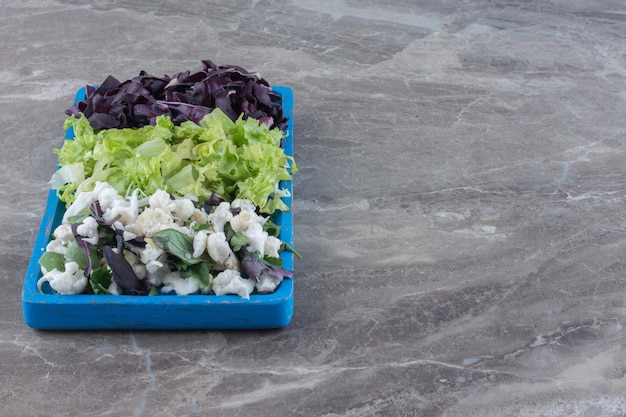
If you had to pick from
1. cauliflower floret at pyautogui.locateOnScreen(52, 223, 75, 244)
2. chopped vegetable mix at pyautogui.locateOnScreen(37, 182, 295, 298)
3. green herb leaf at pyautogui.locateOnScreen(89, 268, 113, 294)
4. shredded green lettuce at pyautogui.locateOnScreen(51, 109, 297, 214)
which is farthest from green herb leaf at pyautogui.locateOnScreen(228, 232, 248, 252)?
cauliflower floret at pyautogui.locateOnScreen(52, 223, 75, 244)

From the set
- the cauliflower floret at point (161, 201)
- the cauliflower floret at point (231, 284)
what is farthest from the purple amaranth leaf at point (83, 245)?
the cauliflower floret at point (231, 284)

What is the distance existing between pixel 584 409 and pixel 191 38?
8.99 ft

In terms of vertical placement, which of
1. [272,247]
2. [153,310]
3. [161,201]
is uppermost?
[161,201]

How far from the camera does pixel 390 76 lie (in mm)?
4039

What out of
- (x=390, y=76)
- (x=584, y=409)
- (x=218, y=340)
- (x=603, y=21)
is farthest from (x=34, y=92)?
(x=603, y=21)

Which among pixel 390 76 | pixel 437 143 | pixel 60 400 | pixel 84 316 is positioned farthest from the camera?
pixel 390 76

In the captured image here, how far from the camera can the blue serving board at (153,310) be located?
237 cm

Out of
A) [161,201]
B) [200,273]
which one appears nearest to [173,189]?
[161,201]

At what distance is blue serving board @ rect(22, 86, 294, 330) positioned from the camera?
2.37m

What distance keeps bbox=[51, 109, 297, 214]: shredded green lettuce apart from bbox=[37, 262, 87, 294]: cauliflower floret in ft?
1.10

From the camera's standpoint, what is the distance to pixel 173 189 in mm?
2691

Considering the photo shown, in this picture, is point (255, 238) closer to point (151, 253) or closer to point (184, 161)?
point (151, 253)

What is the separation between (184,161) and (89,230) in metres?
0.47

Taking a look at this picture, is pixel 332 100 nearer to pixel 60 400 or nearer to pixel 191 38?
pixel 191 38
